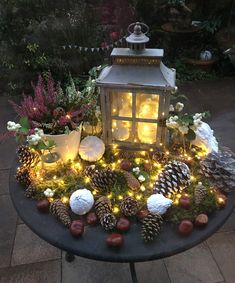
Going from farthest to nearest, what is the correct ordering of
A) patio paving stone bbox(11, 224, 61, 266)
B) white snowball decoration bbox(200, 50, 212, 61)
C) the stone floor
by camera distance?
white snowball decoration bbox(200, 50, 212, 61)
patio paving stone bbox(11, 224, 61, 266)
the stone floor

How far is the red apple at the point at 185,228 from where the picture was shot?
3.35 feet

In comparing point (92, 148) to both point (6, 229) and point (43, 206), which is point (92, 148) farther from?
point (6, 229)

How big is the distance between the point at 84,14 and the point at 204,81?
4.78ft

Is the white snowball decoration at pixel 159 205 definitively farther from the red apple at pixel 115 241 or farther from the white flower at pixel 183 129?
the white flower at pixel 183 129

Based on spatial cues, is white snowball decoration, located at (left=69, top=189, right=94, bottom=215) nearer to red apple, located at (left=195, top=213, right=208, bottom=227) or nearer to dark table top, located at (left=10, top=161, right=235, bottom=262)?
dark table top, located at (left=10, top=161, right=235, bottom=262)

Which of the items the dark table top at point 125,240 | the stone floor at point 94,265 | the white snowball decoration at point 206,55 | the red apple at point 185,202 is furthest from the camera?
the white snowball decoration at point 206,55

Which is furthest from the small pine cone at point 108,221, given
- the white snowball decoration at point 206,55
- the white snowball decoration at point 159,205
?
the white snowball decoration at point 206,55

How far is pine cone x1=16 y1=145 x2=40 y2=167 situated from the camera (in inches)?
47.1

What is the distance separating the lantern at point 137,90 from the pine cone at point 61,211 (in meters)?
0.35

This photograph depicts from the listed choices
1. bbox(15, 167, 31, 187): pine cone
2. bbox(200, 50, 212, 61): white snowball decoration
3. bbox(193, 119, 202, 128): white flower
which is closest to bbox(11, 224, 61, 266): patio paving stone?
bbox(15, 167, 31, 187): pine cone

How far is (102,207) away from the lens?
1.08 m

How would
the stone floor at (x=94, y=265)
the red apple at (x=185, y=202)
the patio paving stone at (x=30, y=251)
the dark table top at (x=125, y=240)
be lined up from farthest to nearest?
the patio paving stone at (x=30, y=251) → the stone floor at (x=94, y=265) → the red apple at (x=185, y=202) → the dark table top at (x=125, y=240)

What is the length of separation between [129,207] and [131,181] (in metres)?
0.14

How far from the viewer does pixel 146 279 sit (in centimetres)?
167
